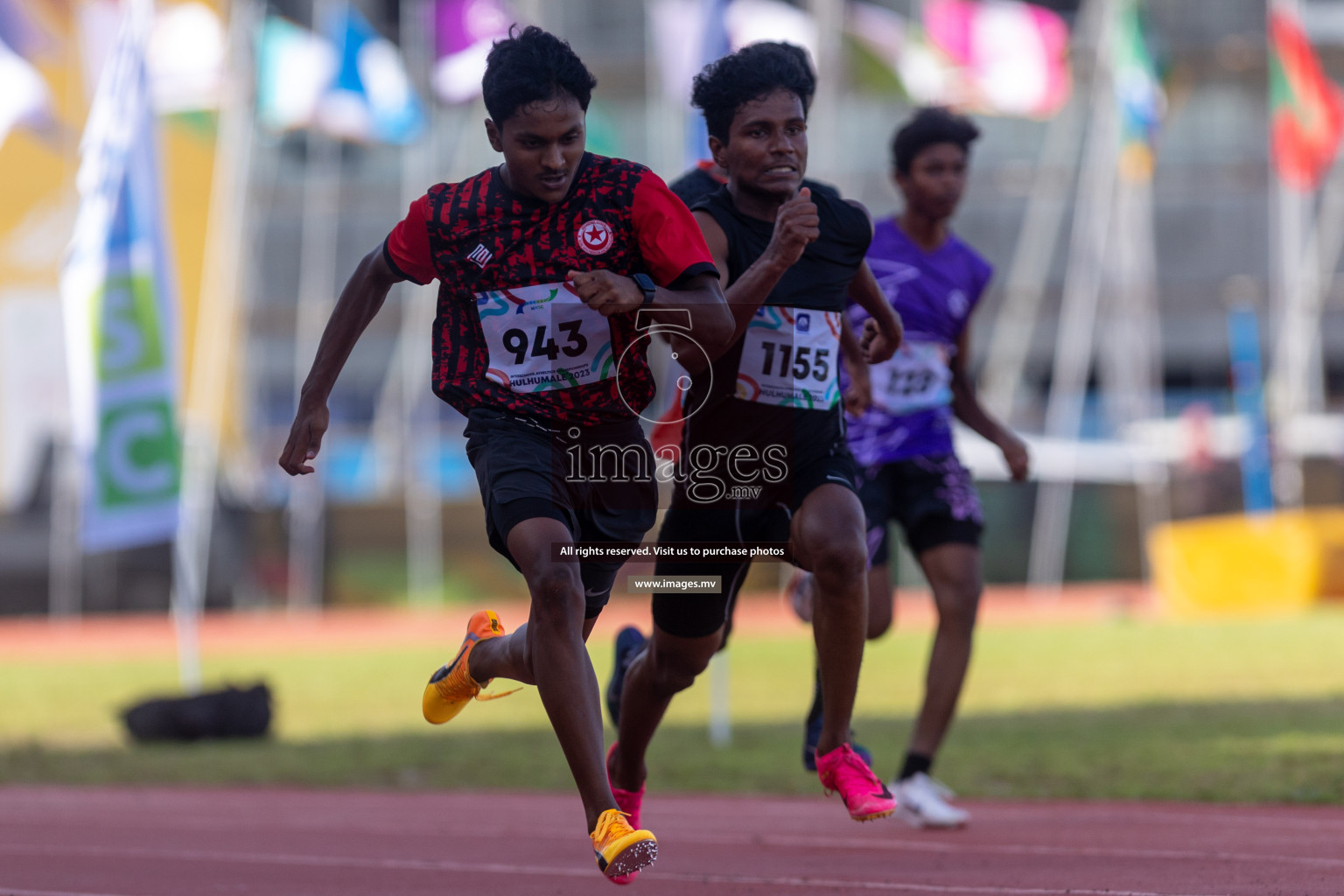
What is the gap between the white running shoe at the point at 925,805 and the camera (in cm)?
619

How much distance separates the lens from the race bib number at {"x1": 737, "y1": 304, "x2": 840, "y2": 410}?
4988 millimetres

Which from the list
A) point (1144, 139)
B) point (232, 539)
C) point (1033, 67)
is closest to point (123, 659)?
point (232, 539)

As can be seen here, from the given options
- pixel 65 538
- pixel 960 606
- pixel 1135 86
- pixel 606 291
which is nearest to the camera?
pixel 606 291

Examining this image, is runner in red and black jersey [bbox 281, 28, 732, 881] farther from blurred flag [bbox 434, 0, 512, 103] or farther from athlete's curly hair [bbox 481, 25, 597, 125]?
blurred flag [bbox 434, 0, 512, 103]

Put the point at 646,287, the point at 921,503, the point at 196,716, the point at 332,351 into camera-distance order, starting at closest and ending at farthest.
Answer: the point at 646,287, the point at 332,351, the point at 921,503, the point at 196,716

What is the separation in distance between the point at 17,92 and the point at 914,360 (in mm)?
12711

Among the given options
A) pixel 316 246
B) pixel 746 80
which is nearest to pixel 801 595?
pixel 746 80

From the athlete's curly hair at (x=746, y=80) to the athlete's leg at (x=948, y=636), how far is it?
2.20m

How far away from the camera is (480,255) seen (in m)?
4.52

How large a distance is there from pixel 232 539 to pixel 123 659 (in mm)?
6262

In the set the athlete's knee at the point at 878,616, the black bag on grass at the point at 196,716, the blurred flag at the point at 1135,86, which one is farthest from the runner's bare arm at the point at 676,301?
the blurred flag at the point at 1135,86

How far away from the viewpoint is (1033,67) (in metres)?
21.9

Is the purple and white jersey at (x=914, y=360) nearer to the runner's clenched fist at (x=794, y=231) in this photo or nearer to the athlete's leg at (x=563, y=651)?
the runner's clenched fist at (x=794, y=231)

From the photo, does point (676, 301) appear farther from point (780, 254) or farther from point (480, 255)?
point (480, 255)
